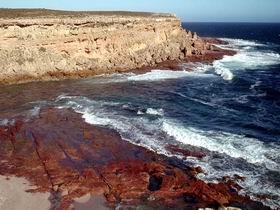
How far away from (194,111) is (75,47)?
64.1 ft

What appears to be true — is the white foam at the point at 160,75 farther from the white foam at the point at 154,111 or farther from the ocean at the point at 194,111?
the white foam at the point at 154,111

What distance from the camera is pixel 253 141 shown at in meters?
21.6

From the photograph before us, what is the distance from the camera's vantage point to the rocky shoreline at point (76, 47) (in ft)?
126

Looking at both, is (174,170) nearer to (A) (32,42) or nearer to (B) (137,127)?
(B) (137,127)

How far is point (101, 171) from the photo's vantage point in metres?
17.8

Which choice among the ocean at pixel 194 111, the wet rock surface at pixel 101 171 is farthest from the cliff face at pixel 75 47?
the wet rock surface at pixel 101 171

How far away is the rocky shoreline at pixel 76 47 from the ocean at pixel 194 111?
95.6 inches

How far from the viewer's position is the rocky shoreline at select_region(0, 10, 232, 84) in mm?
38531

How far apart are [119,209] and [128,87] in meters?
22.4

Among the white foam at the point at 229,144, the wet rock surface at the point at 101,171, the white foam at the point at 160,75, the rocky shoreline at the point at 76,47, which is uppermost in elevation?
the rocky shoreline at the point at 76,47

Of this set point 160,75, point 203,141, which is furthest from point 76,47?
point 203,141

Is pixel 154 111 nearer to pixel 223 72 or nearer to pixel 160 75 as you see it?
pixel 160 75

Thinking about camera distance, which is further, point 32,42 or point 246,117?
point 32,42

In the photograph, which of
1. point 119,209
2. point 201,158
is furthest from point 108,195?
point 201,158
